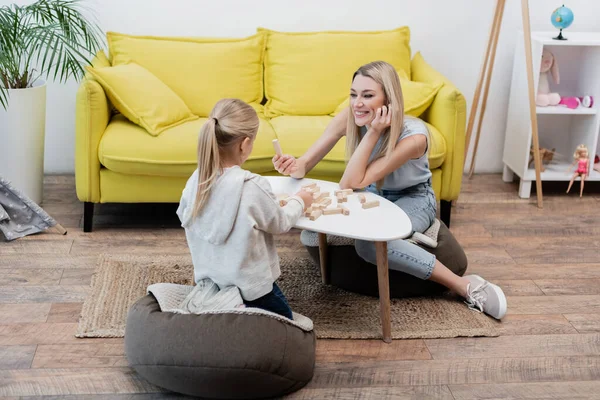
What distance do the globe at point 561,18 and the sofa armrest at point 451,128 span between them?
2.47 feet

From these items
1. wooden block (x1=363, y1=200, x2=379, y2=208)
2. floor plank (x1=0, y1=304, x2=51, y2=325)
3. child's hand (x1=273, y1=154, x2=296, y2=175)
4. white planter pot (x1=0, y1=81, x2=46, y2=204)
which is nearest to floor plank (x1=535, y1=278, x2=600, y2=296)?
wooden block (x1=363, y1=200, x2=379, y2=208)

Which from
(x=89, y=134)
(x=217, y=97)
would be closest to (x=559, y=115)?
(x=217, y=97)

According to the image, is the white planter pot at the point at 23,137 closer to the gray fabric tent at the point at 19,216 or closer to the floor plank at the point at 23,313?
the gray fabric tent at the point at 19,216

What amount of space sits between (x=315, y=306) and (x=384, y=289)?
0.37m

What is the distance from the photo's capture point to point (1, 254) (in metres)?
3.29

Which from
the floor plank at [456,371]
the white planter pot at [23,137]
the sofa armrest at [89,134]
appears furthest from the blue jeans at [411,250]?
the white planter pot at [23,137]

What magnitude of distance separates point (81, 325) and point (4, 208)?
1.03 meters

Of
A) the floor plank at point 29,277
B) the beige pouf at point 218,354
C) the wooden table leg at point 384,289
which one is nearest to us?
the beige pouf at point 218,354

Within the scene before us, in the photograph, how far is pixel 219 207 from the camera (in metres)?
2.31

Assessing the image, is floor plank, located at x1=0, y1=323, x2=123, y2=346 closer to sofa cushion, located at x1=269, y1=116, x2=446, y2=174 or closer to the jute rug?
the jute rug

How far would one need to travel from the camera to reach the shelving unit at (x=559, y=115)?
4.09 m

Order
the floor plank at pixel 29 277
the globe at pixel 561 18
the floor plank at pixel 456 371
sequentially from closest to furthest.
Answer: the floor plank at pixel 456 371 < the floor plank at pixel 29 277 < the globe at pixel 561 18

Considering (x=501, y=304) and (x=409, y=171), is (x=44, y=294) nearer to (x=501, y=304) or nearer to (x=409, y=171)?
(x=409, y=171)

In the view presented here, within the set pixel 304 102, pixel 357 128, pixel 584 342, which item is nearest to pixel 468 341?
pixel 584 342
